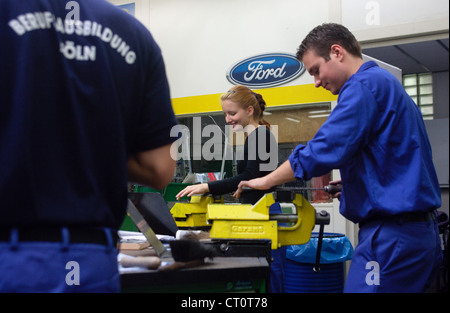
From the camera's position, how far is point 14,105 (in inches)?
31.3

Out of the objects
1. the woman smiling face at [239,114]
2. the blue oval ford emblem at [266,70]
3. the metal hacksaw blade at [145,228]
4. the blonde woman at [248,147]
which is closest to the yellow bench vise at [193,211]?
the blonde woman at [248,147]

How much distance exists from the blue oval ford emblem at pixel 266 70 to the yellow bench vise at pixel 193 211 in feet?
7.84

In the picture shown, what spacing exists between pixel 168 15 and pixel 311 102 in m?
2.03

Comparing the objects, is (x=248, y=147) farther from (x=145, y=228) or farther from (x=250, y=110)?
(x=145, y=228)

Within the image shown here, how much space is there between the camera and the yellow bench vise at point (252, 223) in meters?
1.65

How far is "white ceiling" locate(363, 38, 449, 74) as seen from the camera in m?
5.76

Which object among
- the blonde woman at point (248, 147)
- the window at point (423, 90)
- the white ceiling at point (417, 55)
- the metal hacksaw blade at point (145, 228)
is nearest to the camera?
the metal hacksaw blade at point (145, 228)

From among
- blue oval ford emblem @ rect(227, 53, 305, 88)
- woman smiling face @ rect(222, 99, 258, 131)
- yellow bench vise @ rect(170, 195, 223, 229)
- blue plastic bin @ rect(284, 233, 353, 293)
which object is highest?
blue oval ford emblem @ rect(227, 53, 305, 88)

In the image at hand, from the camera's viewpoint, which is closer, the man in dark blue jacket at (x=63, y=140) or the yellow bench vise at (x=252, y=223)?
the man in dark blue jacket at (x=63, y=140)

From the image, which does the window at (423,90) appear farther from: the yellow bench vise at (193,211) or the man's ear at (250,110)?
the yellow bench vise at (193,211)

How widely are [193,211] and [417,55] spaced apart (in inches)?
204

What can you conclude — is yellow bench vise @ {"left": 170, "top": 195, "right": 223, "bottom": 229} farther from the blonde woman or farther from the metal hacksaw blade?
the metal hacksaw blade

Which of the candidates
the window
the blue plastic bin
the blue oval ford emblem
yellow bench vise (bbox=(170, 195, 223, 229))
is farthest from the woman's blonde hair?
the window

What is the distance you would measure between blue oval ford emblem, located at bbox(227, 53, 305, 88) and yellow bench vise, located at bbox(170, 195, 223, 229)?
7.84 feet
